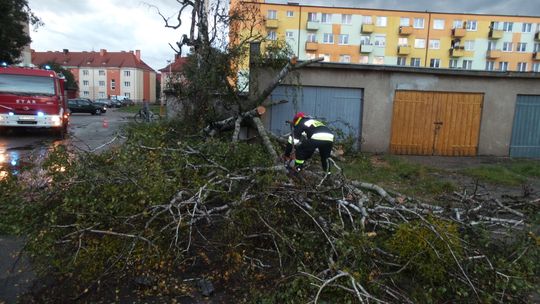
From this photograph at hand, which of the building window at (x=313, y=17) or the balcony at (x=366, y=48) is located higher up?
the building window at (x=313, y=17)

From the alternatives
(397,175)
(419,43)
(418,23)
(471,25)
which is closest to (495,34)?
(471,25)

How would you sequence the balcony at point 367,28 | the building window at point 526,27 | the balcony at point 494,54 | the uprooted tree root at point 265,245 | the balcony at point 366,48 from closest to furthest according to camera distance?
1. the uprooted tree root at point 265,245
2. the balcony at point 367,28
3. the balcony at point 366,48
4. the balcony at point 494,54
5. the building window at point 526,27

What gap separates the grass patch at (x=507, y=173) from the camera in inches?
317

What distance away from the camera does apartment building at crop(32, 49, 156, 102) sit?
250 ft

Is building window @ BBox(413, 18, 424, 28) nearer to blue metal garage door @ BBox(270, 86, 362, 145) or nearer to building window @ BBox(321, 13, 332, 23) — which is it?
building window @ BBox(321, 13, 332, 23)

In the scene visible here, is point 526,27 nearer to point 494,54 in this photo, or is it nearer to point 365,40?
point 494,54

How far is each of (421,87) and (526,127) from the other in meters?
3.60

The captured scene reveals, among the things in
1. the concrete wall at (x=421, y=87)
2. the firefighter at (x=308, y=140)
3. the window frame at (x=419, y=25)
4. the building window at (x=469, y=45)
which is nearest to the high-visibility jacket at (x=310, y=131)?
the firefighter at (x=308, y=140)

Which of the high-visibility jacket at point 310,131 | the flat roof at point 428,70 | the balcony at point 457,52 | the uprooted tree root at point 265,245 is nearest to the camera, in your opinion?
the uprooted tree root at point 265,245

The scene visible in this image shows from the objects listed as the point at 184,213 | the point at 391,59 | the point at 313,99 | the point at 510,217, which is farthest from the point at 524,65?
the point at 184,213

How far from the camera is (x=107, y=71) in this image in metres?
76.7

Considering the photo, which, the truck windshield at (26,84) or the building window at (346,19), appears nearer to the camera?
the truck windshield at (26,84)

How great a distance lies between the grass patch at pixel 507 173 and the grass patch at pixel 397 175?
947mm

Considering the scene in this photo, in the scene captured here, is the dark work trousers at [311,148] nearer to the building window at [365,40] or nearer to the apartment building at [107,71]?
the building window at [365,40]
